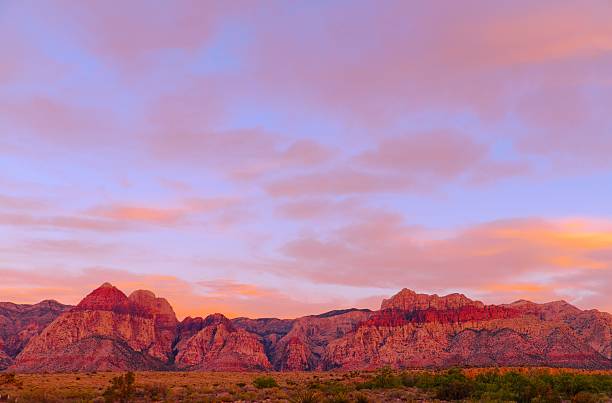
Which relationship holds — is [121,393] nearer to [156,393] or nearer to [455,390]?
[156,393]

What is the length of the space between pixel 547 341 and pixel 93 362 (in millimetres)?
142760

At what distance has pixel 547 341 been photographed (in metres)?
174

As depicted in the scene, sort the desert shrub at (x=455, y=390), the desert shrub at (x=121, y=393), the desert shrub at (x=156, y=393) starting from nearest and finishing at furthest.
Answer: the desert shrub at (x=455, y=390) < the desert shrub at (x=121, y=393) < the desert shrub at (x=156, y=393)

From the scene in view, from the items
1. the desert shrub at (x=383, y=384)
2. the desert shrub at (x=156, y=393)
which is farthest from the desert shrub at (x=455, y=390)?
the desert shrub at (x=156, y=393)

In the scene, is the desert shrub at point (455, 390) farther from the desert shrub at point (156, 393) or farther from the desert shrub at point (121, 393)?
the desert shrub at point (121, 393)

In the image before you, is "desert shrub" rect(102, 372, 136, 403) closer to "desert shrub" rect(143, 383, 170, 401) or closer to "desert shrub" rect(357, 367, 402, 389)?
"desert shrub" rect(143, 383, 170, 401)

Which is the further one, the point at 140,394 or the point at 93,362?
the point at 93,362

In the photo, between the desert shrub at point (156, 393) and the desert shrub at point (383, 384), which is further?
the desert shrub at point (383, 384)

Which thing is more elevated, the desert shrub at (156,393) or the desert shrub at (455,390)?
the desert shrub at (455,390)

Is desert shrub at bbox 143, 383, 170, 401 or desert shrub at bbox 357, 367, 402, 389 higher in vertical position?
desert shrub at bbox 357, 367, 402, 389

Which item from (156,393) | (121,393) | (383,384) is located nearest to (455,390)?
(383,384)

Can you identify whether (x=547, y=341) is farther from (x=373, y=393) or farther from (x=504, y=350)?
(x=373, y=393)

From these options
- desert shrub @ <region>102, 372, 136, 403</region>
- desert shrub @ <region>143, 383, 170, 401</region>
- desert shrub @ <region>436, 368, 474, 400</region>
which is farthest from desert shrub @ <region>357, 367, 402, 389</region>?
desert shrub @ <region>102, 372, 136, 403</region>

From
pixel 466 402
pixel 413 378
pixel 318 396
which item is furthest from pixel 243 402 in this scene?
pixel 413 378
